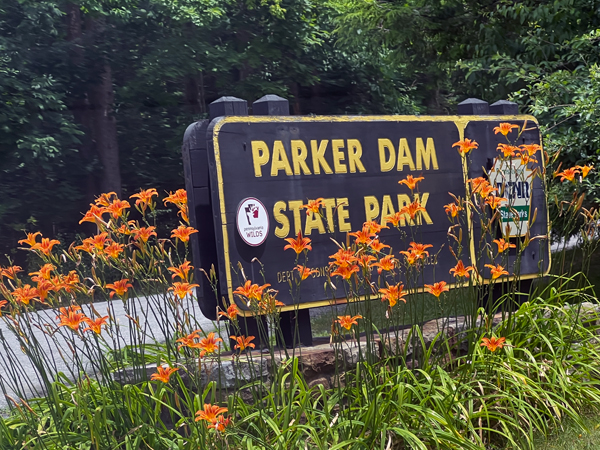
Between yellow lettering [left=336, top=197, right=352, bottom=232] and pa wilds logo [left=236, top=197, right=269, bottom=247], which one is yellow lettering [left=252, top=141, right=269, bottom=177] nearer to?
pa wilds logo [left=236, top=197, right=269, bottom=247]

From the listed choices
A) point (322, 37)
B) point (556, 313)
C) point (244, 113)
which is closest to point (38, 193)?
point (322, 37)

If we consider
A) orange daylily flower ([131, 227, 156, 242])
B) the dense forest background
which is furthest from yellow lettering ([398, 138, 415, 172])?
the dense forest background

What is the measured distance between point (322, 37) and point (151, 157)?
19.4ft

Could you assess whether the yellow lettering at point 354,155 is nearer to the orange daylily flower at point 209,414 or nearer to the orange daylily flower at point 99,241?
the orange daylily flower at point 99,241

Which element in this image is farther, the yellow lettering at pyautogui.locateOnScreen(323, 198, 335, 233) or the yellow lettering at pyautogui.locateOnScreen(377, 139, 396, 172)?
the yellow lettering at pyautogui.locateOnScreen(377, 139, 396, 172)

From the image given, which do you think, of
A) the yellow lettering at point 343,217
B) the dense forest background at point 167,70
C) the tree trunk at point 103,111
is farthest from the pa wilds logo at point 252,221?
the tree trunk at point 103,111

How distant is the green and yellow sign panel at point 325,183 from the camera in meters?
3.72

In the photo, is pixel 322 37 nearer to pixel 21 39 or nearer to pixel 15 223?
pixel 21 39

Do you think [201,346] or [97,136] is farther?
[97,136]

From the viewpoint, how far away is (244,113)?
3.90 metres

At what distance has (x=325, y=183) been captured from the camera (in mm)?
4145

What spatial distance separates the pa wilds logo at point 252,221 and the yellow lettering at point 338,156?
25.6 inches

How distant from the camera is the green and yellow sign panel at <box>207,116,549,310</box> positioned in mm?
3725

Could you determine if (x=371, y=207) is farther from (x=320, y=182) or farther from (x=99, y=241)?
(x=99, y=241)
